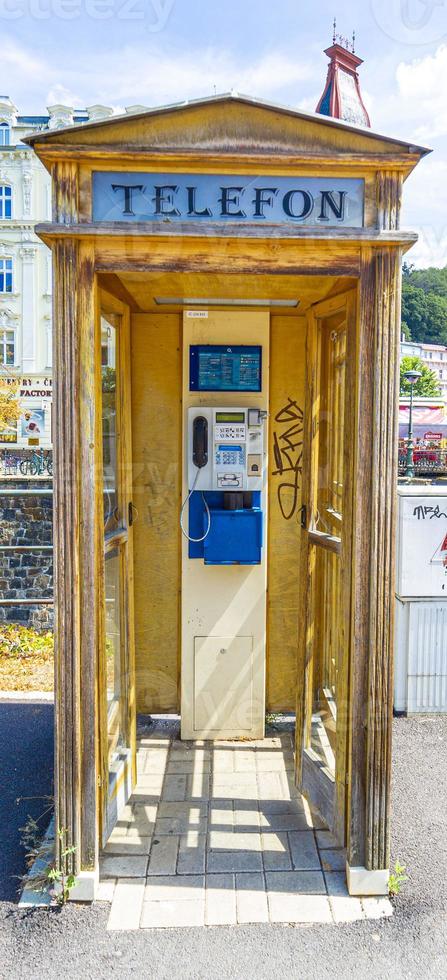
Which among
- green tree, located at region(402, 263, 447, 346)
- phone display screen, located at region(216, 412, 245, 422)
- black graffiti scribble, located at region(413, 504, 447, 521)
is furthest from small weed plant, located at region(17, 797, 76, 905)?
green tree, located at region(402, 263, 447, 346)

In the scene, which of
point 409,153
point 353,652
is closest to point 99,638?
point 353,652

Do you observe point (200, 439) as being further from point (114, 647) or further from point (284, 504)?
point (114, 647)

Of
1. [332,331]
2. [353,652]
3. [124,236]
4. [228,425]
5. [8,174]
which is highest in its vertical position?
[8,174]

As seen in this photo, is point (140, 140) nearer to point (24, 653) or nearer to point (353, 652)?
point (353, 652)

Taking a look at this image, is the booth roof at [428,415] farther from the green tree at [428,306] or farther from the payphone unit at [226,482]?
the payphone unit at [226,482]

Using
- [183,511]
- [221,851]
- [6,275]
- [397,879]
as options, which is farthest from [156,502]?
[6,275]

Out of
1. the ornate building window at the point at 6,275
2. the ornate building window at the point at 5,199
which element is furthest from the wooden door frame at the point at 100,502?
the ornate building window at the point at 5,199

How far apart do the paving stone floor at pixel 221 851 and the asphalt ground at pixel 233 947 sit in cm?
6

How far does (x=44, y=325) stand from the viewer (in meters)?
26.6

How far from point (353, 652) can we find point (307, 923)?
1003 millimetres

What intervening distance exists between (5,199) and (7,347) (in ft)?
18.2

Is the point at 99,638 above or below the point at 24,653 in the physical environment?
above

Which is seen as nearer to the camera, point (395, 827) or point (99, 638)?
point (99, 638)

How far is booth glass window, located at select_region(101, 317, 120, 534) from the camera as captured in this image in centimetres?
301
